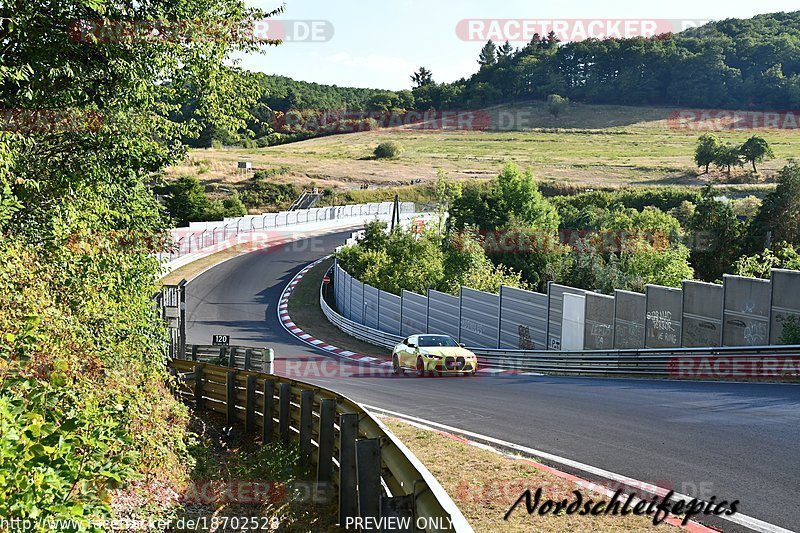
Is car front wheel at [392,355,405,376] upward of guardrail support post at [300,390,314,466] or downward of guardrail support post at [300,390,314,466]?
downward

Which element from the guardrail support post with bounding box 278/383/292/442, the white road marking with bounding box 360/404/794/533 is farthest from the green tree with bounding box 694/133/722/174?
the guardrail support post with bounding box 278/383/292/442

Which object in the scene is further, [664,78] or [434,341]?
[664,78]

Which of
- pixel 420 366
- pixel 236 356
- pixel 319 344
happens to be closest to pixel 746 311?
pixel 420 366

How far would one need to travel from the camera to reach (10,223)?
11867 mm

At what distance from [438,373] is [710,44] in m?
192

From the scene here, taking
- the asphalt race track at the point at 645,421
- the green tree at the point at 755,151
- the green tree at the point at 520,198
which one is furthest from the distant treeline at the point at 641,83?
the asphalt race track at the point at 645,421

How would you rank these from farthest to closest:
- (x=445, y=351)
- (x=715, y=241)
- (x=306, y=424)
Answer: (x=715, y=241)
(x=445, y=351)
(x=306, y=424)

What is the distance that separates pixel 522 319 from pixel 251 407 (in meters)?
15.1

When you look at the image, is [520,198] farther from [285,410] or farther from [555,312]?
[285,410]

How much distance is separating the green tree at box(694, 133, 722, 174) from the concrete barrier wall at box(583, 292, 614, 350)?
330 feet

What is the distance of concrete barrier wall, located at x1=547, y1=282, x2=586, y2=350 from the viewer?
26.1 metres

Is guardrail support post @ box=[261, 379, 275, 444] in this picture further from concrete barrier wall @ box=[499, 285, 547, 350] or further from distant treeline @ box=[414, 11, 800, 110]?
distant treeline @ box=[414, 11, 800, 110]

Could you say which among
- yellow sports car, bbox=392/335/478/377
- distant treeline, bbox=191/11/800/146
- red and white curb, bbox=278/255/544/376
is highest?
distant treeline, bbox=191/11/800/146

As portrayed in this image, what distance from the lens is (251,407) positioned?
14.6m
